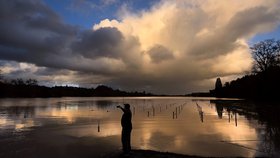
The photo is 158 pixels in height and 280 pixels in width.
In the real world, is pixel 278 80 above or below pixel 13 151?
above

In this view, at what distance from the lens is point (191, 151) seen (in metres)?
21.1

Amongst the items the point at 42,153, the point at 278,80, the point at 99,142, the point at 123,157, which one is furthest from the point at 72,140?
the point at 278,80

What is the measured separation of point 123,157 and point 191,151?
622 cm

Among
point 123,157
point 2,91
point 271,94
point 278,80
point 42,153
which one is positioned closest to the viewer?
point 123,157

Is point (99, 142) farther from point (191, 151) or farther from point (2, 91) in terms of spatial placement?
point (2, 91)

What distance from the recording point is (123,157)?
17.1 meters

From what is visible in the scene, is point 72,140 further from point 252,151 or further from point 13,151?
point 252,151

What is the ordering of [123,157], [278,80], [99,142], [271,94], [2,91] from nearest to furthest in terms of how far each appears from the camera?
[123,157], [99,142], [278,80], [271,94], [2,91]

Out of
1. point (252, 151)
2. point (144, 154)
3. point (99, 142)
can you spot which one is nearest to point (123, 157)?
point (144, 154)

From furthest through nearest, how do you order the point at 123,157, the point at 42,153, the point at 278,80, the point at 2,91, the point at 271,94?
the point at 2,91, the point at 271,94, the point at 278,80, the point at 42,153, the point at 123,157

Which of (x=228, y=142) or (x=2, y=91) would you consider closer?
(x=228, y=142)

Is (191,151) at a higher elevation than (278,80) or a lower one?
lower

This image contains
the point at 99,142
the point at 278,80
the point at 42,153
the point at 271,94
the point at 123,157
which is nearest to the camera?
the point at 123,157

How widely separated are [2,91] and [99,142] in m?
190
